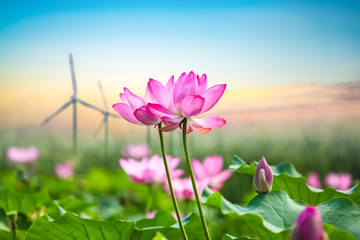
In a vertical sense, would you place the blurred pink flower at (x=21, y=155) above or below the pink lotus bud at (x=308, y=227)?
below

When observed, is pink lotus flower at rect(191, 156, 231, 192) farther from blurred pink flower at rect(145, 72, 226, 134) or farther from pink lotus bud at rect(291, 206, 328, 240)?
pink lotus bud at rect(291, 206, 328, 240)

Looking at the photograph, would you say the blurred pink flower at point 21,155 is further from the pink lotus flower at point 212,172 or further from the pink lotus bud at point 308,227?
the pink lotus bud at point 308,227

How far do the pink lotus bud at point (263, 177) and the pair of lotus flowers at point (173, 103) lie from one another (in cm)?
11

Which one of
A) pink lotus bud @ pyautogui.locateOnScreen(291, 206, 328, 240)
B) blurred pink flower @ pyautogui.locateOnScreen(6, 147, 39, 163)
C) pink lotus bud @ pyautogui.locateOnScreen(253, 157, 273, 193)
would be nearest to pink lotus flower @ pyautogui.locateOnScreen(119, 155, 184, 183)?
pink lotus bud @ pyautogui.locateOnScreen(253, 157, 273, 193)

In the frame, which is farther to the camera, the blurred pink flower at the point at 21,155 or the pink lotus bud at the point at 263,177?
the blurred pink flower at the point at 21,155

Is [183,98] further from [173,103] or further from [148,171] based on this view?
[148,171]

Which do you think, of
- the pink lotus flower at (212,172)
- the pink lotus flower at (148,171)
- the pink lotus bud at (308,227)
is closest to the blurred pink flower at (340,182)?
the pink lotus flower at (212,172)

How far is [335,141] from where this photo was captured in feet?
12.3

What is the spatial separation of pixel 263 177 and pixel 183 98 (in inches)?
8.0

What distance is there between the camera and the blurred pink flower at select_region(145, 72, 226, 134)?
686 mm

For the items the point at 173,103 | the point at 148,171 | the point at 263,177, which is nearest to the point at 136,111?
the point at 173,103

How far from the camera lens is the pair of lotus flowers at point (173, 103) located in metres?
0.69

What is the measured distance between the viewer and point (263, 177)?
0.74 meters

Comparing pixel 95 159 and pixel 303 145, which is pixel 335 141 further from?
pixel 95 159
